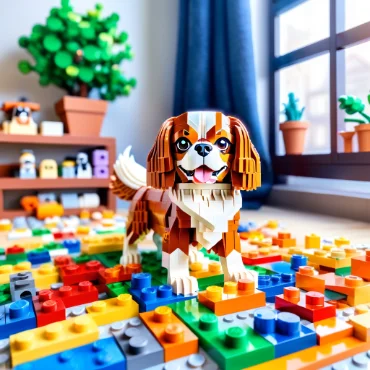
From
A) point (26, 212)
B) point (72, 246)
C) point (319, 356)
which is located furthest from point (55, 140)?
point (319, 356)

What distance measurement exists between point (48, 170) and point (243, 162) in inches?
49.9

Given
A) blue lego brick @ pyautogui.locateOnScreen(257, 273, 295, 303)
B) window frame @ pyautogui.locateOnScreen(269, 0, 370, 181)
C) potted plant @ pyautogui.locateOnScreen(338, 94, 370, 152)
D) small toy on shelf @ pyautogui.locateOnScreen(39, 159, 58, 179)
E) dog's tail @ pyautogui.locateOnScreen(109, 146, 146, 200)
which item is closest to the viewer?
blue lego brick @ pyautogui.locateOnScreen(257, 273, 295, 303)

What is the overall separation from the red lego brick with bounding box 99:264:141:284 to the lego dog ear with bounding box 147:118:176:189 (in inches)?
7.9

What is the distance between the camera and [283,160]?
1862 mm

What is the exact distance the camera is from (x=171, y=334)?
1.55 ft

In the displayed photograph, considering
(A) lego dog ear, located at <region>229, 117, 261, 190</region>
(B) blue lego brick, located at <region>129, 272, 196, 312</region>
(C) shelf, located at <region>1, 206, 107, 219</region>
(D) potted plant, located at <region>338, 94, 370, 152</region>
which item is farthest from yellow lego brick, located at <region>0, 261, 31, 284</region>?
(D) potted plant, located at <region>338, 94, 370, 152</region>

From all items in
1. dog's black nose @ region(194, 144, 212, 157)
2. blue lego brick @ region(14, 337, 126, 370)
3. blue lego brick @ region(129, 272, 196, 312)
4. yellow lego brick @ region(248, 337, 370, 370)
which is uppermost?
dog's black nose @ region(194, 144, 212, 157)

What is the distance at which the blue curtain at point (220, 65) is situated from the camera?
177 centimetres

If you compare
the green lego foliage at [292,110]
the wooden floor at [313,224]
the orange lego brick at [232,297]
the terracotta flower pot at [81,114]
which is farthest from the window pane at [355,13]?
the orange lego brick at [232,297]

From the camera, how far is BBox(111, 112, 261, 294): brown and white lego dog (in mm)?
622

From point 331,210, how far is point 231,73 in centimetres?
84

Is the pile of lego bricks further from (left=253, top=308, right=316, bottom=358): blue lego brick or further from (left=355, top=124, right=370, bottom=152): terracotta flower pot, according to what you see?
(left=355, top=124, right=370, bottom=152): terracotta flower pot

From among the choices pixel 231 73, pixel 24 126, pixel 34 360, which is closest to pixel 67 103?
pixel 24 126

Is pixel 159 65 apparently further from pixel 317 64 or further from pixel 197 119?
pixel 197 119
